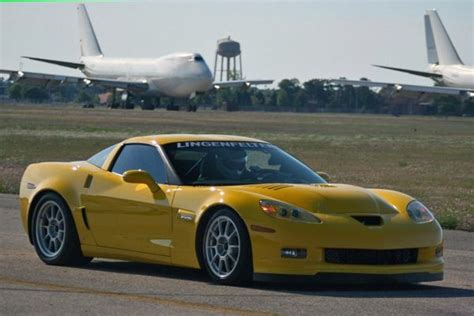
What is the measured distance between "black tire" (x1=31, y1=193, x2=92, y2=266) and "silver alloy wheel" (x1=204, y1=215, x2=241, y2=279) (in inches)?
65.2

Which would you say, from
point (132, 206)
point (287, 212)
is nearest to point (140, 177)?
point (132, 206)

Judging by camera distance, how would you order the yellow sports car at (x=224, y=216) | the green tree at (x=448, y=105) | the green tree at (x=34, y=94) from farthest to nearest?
the green tree at (x=34, y=94) < the green tree at (x=448, y=105) < the yellow sports car at (x=224, y=216)

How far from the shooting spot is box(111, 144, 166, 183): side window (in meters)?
11.1

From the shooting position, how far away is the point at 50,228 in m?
11.7

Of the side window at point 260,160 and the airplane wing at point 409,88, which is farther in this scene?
the airplane wing at point 409,88

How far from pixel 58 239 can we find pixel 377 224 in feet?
9.79

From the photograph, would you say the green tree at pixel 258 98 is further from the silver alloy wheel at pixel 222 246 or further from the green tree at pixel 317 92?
the silver alloy wheel at pixel 222 246

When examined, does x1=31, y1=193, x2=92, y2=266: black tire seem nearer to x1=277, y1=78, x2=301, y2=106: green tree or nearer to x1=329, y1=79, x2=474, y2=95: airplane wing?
x1=329, y1=79, x2=474, y2=95: airplane wing

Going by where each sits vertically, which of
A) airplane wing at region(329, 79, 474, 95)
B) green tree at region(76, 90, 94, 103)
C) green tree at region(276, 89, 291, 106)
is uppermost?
airplane wing at region(329, 79, 474, 95)

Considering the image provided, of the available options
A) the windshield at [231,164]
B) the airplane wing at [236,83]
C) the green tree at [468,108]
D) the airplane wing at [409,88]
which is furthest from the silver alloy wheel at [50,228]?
the green tree at [468,108]

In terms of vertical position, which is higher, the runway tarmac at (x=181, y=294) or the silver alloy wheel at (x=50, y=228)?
the silver alloy wheel at (x=50, y=228)

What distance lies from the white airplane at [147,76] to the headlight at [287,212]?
279 ft

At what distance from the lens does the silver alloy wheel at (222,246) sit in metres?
10.0

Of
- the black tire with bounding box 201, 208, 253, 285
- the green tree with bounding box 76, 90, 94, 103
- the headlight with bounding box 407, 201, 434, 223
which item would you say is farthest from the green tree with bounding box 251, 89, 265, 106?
the black tire with bounding box 201, 208, 253, 285
